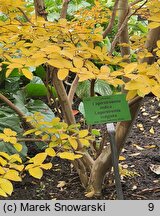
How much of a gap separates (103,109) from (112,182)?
78cm

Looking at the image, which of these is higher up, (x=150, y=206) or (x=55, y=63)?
(x=55, y=63)

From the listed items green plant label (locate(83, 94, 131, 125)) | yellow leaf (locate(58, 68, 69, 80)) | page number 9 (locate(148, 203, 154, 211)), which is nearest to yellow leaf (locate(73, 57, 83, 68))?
yellow leaf (locate(58, 68, 69, 80))

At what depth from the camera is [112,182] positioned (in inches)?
83.5

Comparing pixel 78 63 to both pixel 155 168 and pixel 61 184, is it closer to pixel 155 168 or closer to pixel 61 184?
pixel 61 184

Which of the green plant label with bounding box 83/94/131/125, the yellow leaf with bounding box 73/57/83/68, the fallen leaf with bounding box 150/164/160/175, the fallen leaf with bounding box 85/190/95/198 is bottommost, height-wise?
the fallen leaf with bounding box 85/190/95/198

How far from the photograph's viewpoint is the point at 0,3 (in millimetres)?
1476

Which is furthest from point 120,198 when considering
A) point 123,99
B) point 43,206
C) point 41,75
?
point 41,75

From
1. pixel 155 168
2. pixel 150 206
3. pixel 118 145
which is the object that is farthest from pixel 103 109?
pixel 155 168

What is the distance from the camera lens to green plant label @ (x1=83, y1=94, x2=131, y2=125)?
1434 millimetres

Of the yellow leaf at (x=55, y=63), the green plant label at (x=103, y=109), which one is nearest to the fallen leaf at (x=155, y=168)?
the green plant label at (x=103, y=109)

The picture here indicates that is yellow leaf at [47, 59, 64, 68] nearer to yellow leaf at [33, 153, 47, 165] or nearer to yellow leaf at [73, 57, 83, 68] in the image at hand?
yellow leaf at [73, 57, 83, 68]

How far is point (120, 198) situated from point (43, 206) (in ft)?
1.02

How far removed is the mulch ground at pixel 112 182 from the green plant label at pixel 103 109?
69 cm

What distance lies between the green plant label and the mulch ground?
685 mm
